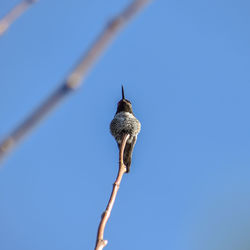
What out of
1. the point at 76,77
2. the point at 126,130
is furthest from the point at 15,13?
the point at 126,130

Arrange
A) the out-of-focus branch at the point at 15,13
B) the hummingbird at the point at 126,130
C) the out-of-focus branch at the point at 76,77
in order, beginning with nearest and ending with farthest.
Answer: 1. the out-of-focus branch at the point at 76,77
2. the out-of-focus branch at the point at 15,13
3. the hummingbird at the point at 126,130

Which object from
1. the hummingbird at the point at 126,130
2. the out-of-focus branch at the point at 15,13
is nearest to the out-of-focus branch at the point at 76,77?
the out-of-focus branch at the point at 15,13

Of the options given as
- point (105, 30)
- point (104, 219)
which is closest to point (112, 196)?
point (104, 219)

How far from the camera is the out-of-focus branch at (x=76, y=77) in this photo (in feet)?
2.35

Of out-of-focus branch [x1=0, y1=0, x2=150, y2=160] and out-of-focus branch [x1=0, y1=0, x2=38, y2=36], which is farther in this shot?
out-of-focus branch [x1=0, y1=0, x2=38, y2=36]

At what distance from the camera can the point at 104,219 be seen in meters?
2.58

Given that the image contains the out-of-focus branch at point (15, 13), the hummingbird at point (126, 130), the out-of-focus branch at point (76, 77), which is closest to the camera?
the out-of-focus branch at point (76, 77)

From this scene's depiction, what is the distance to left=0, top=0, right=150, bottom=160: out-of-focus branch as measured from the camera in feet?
2.35

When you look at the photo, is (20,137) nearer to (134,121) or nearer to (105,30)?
(105,30)

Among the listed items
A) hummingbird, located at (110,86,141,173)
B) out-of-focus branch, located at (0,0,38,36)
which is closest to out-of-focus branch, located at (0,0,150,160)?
out-of-focus branch, located at (0,0,38,36)

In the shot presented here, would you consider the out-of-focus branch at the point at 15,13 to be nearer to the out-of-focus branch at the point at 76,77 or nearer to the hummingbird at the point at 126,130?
the out-of-focus branch at the point at 76,77

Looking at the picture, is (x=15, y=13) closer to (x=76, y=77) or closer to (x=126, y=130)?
(x=76, y=77)

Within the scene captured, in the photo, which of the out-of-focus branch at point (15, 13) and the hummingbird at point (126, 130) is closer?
the out-of-focus branch at point (15, 13)

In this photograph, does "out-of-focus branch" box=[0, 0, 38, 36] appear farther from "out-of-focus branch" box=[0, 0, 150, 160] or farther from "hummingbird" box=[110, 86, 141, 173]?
"hummingbird" box=[110, 86, 141, 173]
